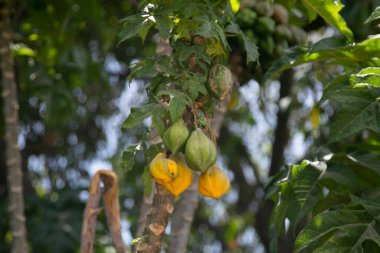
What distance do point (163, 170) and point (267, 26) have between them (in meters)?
1.03

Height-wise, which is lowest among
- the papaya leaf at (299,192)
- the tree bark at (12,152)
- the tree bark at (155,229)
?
the tree bark at (12,152)

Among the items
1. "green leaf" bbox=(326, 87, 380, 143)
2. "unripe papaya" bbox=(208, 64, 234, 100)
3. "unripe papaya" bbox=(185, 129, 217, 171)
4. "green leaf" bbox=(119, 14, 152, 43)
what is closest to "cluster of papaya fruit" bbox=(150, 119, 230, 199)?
"unripe papaya" bbox=(185, 129, 217, 171)

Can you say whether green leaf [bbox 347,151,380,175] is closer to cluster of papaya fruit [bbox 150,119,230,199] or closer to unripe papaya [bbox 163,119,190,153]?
cluster of papaya fruit [bbox 150,119,230,199]

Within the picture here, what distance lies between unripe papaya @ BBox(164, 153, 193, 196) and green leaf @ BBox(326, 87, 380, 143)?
1.36 feet

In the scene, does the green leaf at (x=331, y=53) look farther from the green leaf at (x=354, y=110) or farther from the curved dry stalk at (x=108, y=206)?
the curved dry stalk at (x=108, y=206)

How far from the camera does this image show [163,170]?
4.83ft

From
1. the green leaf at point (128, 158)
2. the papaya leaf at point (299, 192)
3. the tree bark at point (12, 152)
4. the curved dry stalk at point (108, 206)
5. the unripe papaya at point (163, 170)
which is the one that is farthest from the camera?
the tree bark at point (12, 152)

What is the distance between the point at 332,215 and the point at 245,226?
4440 millimetres

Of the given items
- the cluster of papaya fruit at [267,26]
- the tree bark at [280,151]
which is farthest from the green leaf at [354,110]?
the tree bark at [280,151]

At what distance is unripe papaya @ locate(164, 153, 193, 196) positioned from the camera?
1525 millimetres

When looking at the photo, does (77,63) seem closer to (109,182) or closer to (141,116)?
(109,182)

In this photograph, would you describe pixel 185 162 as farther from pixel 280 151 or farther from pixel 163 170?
pixel 280 151

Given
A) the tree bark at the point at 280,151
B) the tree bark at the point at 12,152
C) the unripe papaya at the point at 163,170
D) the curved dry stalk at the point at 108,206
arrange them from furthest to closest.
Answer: the tree bark at the point at 280,151 → the tree bark at the point at 12,152 → the curved dry stalk at the point at 108,206 → the unripe papaya at the point at 163,170

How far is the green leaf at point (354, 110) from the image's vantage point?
1782 millimetres
